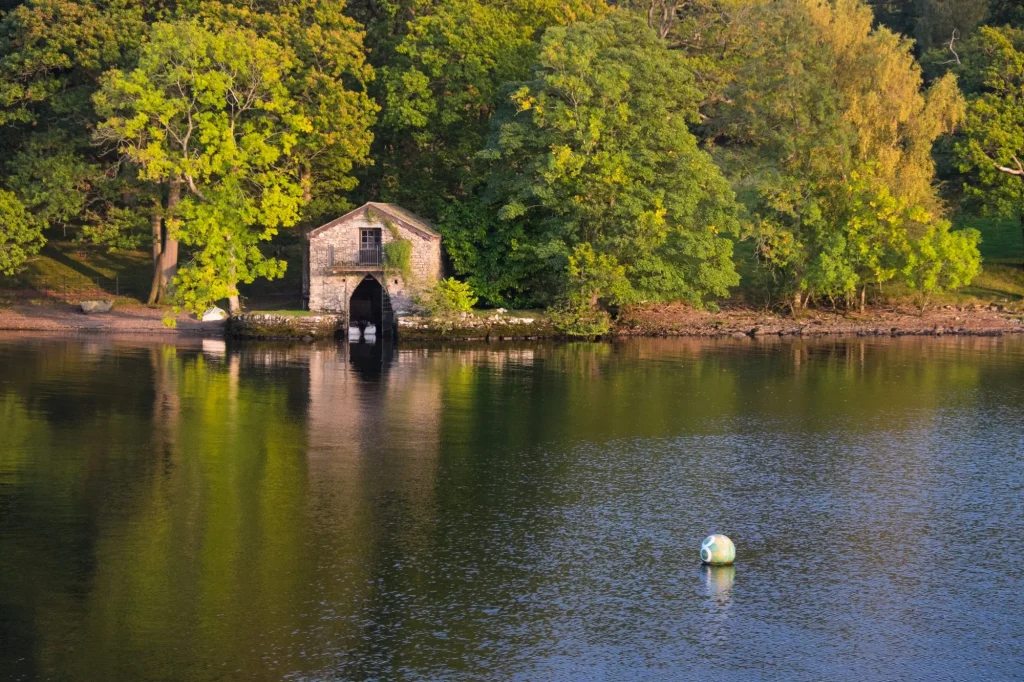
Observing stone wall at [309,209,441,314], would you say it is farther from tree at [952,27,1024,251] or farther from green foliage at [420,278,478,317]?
tree at [952,27,1024,251]

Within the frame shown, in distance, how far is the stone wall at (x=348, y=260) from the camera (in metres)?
70.4

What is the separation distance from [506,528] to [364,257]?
43.8 m

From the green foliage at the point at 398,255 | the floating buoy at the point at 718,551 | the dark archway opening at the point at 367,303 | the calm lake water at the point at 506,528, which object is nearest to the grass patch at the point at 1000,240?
the calm lake water at the point at 506,528

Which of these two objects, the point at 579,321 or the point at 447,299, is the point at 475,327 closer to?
the point at 447,299

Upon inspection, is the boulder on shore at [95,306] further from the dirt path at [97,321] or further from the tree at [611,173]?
the tree at [611,173]

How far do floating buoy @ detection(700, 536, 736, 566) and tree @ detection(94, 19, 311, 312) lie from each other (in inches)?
1833

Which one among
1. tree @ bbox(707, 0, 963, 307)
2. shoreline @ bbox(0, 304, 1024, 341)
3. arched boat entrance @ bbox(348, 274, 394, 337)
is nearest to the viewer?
shoreline @ bbox(0, 304, 1024, 341)

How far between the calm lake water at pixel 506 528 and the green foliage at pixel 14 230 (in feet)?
81.4

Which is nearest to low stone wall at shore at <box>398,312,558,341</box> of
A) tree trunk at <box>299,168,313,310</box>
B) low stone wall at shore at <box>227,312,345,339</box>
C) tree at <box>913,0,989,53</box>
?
low stone wall at shore at <box>227,312,345,339</box>

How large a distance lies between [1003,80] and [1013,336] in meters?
18.5

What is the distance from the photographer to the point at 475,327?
68312 millimetres

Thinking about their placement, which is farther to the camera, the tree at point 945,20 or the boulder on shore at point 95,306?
the tree at point 945,20

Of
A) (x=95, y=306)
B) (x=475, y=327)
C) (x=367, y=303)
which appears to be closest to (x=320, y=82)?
(x=367, y=303)

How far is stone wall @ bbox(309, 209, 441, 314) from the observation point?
7044 cm
